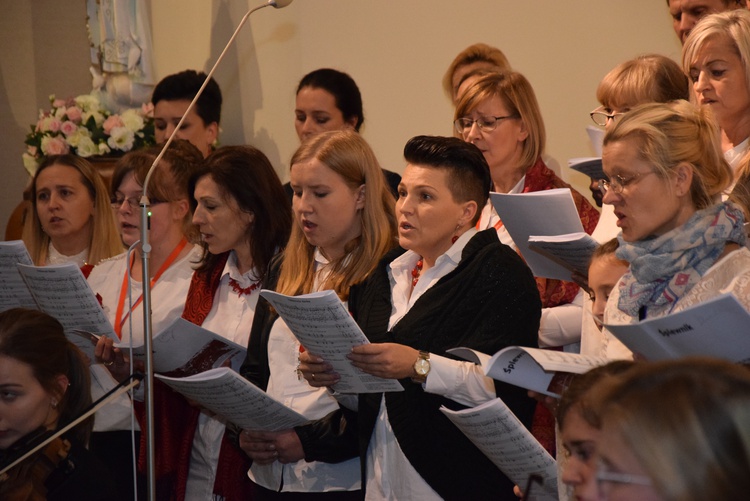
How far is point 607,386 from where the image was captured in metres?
1.46

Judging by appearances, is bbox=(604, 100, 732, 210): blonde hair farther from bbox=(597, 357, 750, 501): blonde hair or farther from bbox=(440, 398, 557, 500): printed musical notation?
bbox=(597, 357, 750, 501): blonde hair

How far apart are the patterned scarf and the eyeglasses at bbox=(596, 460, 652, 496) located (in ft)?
3.64

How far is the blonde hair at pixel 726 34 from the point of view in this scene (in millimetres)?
2930

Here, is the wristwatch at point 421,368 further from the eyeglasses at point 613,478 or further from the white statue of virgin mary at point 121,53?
the white statue of virgin mary at point 121,53

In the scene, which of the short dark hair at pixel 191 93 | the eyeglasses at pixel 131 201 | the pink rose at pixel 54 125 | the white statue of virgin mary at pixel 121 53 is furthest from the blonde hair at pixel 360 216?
the white statue of virgin mary at pixel 121 53

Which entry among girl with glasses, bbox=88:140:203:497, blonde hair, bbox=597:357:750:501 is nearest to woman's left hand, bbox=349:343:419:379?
girl with glasses, bbox=88:140:203:497

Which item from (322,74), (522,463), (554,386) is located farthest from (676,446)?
(322,74)

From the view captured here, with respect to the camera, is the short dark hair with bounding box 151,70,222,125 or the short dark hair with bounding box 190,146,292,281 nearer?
the short dark hair with bounding box 190,146,292,281

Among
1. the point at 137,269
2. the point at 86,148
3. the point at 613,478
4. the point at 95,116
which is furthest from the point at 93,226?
the point at 613,478

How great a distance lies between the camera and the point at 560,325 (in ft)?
10.4

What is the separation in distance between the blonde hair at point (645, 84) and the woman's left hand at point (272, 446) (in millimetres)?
1453

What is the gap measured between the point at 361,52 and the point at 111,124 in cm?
145

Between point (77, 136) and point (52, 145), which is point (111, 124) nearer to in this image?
point (77, 136)

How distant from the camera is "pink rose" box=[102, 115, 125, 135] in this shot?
19.2 ft
